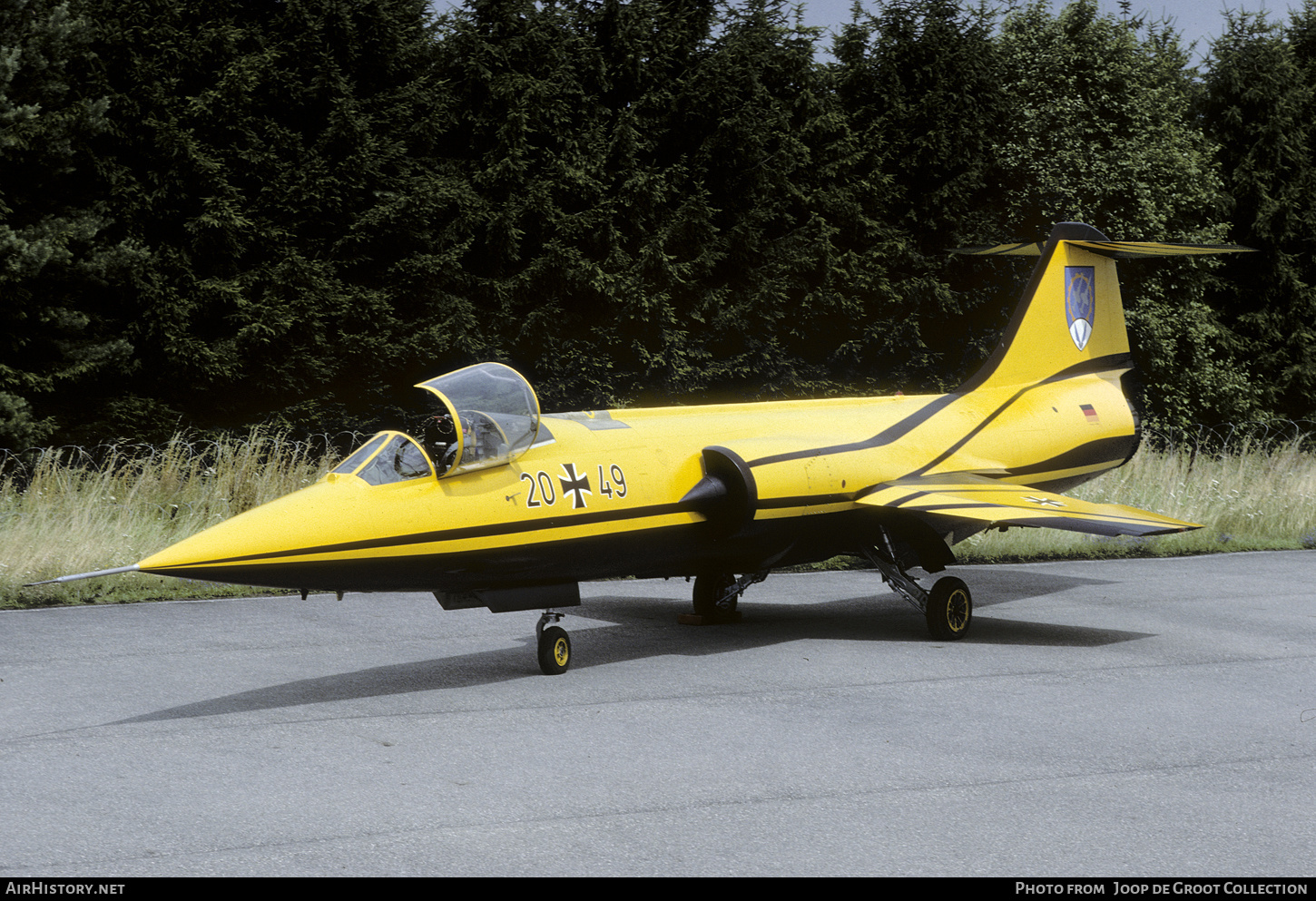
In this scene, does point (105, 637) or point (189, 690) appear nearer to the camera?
point (189, 690)

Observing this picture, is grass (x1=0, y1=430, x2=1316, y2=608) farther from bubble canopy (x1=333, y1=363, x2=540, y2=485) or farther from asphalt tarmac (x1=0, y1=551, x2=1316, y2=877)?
bubble canopy (x1=333, y1=363, x2=540, y2=485)

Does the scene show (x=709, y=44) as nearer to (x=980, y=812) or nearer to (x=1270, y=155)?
(x=1270, y=155)

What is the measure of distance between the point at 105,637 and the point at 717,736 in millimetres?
5343

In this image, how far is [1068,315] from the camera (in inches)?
500

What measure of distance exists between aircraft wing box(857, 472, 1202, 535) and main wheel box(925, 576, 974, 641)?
61 centimetres

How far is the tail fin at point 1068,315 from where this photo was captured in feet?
40.5

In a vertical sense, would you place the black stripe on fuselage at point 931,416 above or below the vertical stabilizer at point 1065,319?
below

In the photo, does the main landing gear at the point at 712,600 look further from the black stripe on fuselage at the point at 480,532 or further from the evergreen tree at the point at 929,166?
the evergreen tree at the point at 929,166

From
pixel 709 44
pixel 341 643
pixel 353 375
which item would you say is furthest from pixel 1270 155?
pixel 341 643

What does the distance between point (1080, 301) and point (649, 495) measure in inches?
246

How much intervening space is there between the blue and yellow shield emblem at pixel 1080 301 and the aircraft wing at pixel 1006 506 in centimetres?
267

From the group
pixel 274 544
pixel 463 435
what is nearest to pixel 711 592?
pixel 463 435

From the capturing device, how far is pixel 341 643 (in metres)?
9.37

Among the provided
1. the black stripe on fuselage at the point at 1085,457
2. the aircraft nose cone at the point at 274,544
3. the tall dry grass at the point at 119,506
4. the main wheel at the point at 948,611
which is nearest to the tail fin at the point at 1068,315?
the black stripe on fuselage at the point at 1085,457
